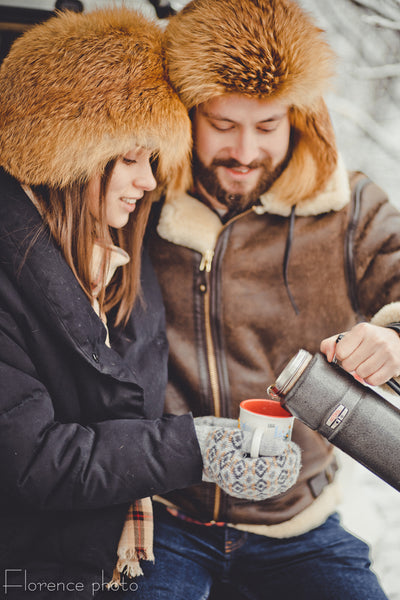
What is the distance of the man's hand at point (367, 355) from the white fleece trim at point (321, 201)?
52cm

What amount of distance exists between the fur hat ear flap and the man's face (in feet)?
0.12

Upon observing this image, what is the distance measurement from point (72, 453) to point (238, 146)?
102cm

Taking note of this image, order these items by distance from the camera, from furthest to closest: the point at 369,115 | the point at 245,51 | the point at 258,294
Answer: the point at 369,115 < the point at 258,294 < the point at 245,51

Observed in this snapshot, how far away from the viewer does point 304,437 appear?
1716 mm

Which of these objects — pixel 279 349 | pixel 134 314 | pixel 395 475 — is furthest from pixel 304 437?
pixel 134 314

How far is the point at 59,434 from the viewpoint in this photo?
1224 millimetres

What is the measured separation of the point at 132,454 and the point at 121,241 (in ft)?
2.29

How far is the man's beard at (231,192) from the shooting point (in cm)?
166

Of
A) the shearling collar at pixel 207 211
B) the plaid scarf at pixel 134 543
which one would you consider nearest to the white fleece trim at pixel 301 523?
the plaid scarf at pixel 134 543

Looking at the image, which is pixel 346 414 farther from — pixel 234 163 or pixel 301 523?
pixel 234 163

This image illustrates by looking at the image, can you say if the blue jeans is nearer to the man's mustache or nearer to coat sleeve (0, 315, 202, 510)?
coat sleeve (0, 315, 202, 510)

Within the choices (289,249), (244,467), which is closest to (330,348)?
(244,467)

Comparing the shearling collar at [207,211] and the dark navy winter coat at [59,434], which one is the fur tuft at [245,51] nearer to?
the shearling collar at [207,211]

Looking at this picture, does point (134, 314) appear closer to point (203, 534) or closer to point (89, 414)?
point (89, 414)
